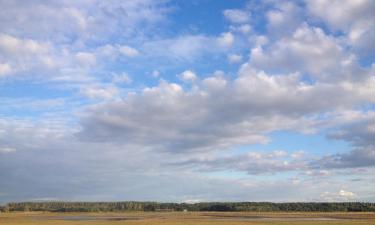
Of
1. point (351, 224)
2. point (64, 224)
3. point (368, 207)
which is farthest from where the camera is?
point (368, 207)

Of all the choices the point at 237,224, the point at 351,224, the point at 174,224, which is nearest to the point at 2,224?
the point at 174,224

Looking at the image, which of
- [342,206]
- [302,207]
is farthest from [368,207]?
[302,207]

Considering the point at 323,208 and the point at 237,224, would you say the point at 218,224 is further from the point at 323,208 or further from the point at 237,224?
the point at 323,208

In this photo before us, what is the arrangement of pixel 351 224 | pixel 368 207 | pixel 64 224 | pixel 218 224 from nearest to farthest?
pixel 351 224
pixel 218 224
pixel 64 224
pixel 368 207

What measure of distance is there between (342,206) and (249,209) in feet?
125

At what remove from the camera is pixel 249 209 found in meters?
199

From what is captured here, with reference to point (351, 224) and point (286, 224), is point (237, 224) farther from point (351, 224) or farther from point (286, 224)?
point (351, 224)

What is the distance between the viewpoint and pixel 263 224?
2995 inches

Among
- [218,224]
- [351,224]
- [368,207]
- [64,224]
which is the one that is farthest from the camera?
[368,207]

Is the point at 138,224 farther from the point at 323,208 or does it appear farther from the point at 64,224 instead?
the point at 323,208

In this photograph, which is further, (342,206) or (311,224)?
(342,206)

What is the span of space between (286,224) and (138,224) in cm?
2377

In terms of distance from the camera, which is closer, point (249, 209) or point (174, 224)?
point (174, 224)

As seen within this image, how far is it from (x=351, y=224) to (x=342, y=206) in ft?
444
